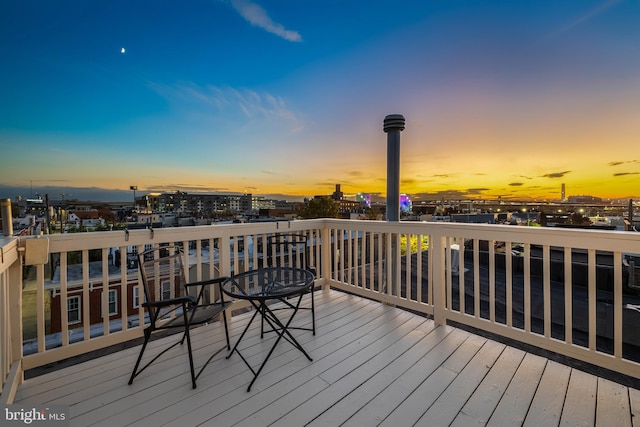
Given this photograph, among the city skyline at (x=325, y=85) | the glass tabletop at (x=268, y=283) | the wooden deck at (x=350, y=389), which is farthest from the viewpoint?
the city skyline at (x=325, y=85)

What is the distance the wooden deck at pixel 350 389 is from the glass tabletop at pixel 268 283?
0.54m

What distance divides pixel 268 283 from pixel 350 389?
1.12m

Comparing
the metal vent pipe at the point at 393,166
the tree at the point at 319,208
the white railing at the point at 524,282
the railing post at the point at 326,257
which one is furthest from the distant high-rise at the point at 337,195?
the metal vent pipe at the point at 393,166

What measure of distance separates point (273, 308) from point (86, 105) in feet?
17.5

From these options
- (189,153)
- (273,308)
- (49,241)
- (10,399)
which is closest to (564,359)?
(273,308)

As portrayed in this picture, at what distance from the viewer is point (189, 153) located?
711 cm

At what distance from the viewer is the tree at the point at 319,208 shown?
452 inches

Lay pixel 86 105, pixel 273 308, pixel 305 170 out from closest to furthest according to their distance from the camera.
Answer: pixel 273 308, pixel 86 105, pixel 305 170

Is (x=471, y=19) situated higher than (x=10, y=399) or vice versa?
(x=471, y=19)

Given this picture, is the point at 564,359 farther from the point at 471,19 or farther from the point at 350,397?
the point at 471,19

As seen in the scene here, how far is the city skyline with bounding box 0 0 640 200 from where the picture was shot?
13.0 ft

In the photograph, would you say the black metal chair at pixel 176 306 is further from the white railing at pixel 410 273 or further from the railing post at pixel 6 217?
the railing post at pixel 6 217

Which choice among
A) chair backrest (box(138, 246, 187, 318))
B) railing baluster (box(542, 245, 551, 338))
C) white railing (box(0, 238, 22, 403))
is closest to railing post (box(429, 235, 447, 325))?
railing baluster (box(542, 245, 551, 338))

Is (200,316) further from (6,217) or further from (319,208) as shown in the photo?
(319,208)
